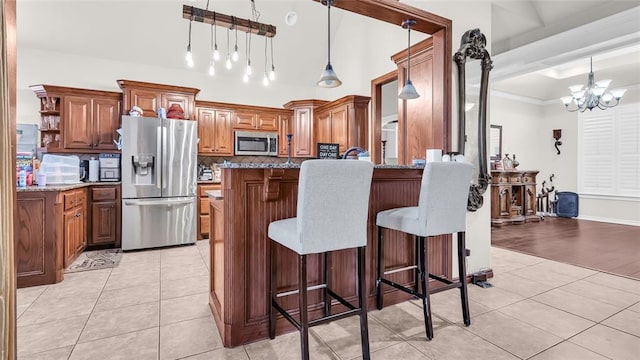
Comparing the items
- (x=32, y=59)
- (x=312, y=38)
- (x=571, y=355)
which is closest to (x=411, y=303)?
(x=571, y=355)

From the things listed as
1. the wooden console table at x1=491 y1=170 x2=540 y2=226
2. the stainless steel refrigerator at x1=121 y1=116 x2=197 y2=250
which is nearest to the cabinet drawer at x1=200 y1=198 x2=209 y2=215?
the stainless steel refrigerator at x1=121 y1=116 x2=197 y2=250

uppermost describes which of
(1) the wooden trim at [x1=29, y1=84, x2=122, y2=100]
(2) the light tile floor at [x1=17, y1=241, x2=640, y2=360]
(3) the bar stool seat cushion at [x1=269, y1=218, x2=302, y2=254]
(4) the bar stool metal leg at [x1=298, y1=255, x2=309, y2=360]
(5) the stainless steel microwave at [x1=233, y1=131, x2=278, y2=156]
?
(1) the wooden trim at [x1=29, y1=84, x2=122, y2=100]

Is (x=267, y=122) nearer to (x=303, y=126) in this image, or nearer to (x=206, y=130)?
(x=303, y=126)

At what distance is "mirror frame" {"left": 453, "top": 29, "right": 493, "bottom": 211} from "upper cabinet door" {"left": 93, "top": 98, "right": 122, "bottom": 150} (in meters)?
4.60

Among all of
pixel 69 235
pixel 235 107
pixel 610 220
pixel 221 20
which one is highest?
pixel 221 20

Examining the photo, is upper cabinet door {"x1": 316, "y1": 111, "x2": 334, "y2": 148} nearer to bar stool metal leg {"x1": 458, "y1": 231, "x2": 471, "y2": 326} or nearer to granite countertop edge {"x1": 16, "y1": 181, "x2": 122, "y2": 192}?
granite countertop edge {"x1": 16, "y1": 181, "x2": 122, "y2": 192}

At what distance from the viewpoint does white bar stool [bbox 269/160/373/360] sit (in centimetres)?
159

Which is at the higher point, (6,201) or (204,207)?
(6,201)

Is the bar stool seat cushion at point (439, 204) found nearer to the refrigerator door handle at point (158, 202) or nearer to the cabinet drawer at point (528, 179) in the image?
the refrigerator door handle at point (158, 202)

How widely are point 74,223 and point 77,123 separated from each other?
1663 mm

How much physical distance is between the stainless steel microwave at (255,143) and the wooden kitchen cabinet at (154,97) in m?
0.93

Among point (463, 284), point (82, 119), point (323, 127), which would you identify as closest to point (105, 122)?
point (82, 119)

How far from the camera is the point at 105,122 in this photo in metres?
4.52

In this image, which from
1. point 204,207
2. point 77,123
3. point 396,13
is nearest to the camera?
point 396,13
